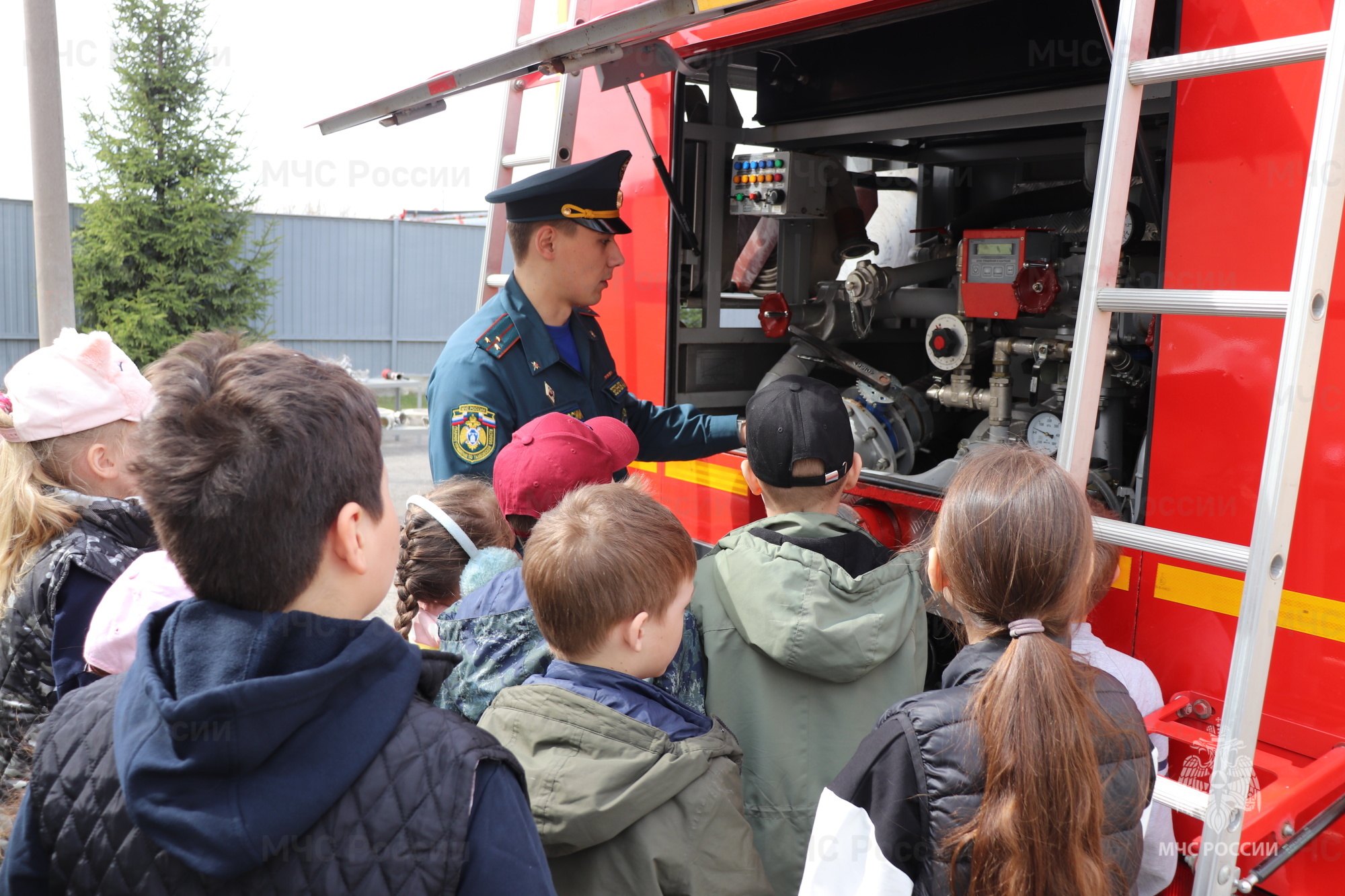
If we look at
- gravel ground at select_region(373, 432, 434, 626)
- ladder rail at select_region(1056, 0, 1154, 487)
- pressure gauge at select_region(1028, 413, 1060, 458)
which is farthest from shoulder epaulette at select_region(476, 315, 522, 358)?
gravel ground at select_region(373, 432, 434, 626)

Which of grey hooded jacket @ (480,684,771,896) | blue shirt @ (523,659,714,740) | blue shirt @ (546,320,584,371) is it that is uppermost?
blue shirt @ (546,320,584,371)

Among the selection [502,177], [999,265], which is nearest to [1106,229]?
[999,265]

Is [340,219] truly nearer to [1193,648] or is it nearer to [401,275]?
[401,275]

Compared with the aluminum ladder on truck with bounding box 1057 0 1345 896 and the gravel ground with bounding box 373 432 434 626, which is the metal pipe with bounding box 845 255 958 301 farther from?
the gravel ground with bounding box 373 432 434 626

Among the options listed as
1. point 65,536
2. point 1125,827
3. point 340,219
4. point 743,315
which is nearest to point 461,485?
point 65,536

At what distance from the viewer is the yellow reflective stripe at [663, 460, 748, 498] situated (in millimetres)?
3266

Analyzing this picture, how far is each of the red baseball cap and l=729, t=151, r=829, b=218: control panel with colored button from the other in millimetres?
1680

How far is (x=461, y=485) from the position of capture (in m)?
2.08

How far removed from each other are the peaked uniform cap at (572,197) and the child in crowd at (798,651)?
1442mm

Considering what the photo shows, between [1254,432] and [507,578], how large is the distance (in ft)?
4.50

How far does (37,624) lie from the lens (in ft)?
5.50

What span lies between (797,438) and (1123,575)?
2.46ft

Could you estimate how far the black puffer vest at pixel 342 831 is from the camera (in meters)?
0.89

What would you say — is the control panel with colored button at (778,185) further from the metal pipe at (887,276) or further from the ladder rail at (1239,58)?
the ladder rail at (1239,58)
